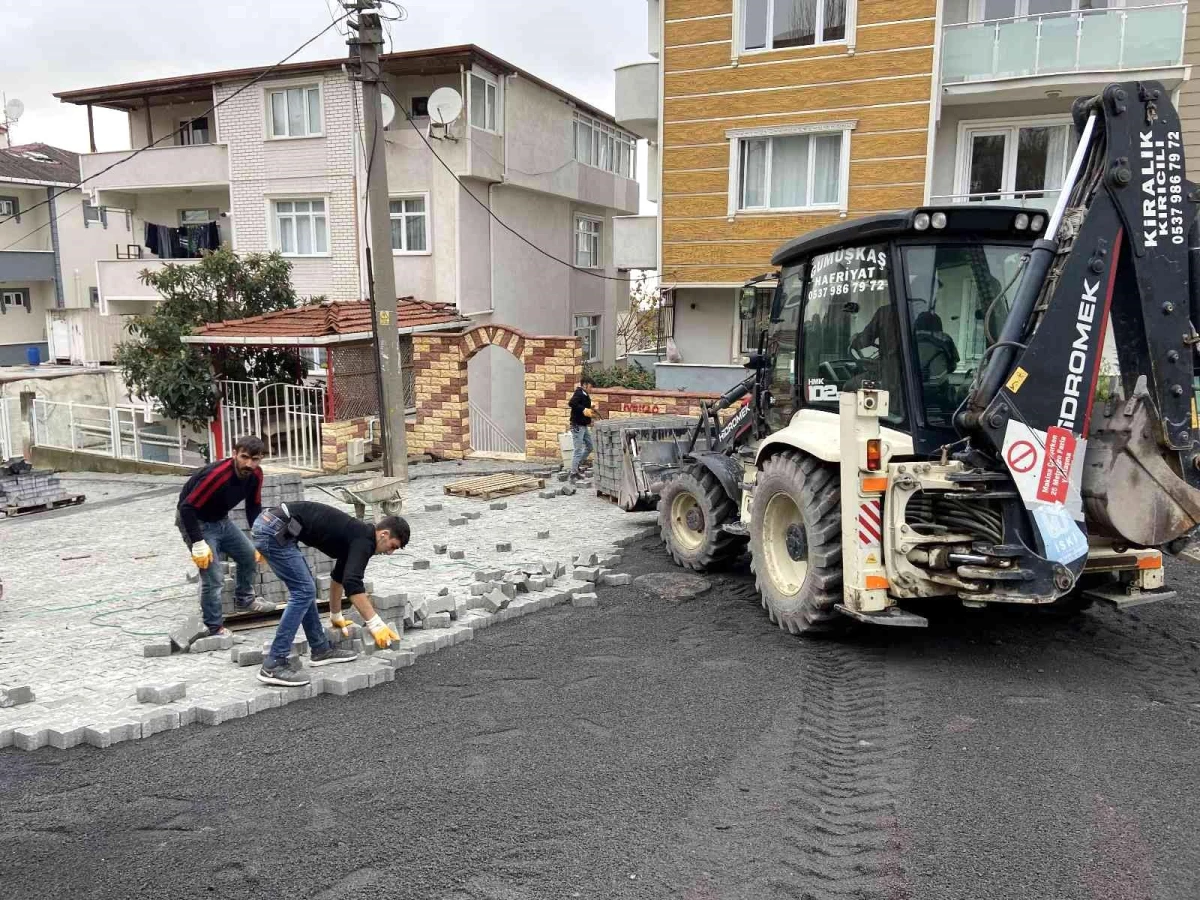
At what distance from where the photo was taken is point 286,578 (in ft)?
20.6

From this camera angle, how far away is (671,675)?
6359 millimetres

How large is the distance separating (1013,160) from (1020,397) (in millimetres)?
13143

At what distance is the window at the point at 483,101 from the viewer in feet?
67.5

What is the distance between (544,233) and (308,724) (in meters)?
20.1

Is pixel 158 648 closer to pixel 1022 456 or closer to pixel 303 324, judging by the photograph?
pixel 1022 456

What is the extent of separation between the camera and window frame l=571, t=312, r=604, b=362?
27.1 m

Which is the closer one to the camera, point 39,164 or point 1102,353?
point 1102,353

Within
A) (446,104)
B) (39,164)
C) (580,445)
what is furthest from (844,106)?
(39,164)

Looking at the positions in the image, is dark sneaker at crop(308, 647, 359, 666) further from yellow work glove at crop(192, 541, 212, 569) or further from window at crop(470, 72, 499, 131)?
window at crop(470, 72, 499, 131)

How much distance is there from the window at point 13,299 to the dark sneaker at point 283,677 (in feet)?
108

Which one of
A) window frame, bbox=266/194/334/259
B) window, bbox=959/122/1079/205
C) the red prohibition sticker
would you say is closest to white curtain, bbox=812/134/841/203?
window, bbox=959/122/1079/205

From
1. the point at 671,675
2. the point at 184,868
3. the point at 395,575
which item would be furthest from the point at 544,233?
the point at 184,868

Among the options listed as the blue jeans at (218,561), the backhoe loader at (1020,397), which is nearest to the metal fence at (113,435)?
the blue jeans at (218,561)

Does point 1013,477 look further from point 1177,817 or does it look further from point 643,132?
point 643,132
